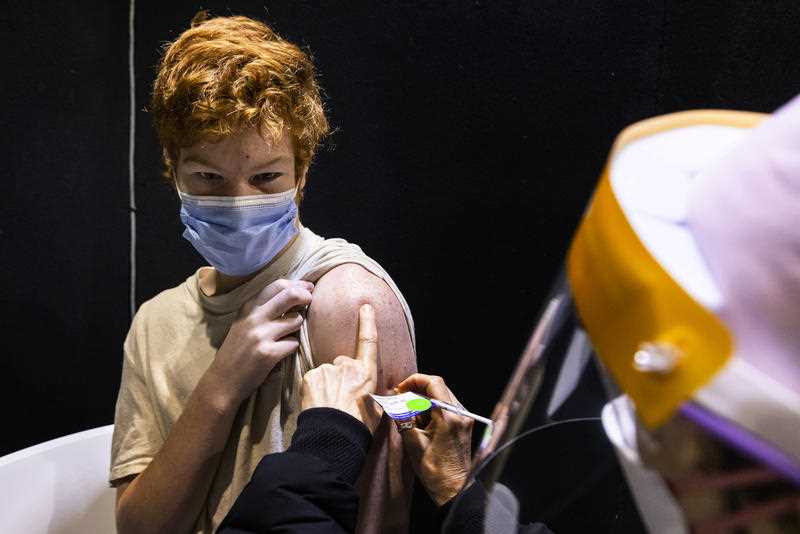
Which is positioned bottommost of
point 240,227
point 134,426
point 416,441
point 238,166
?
point 134,426

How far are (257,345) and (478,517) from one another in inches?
19.6

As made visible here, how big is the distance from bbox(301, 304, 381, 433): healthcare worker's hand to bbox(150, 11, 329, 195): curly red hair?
1.11 ft

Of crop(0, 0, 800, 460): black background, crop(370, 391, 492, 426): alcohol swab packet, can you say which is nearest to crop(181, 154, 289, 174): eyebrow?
crop(370, 391, 492, 426): alcohol swab packet

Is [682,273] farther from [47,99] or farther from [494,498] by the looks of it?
[47,99]

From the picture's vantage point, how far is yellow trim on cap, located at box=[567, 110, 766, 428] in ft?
1.85

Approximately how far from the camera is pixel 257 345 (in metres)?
1.25

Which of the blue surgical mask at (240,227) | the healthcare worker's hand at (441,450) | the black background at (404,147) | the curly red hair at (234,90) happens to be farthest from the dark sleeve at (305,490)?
the black background at (404,147)

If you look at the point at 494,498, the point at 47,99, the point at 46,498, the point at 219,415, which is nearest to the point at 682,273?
the point at 494,498

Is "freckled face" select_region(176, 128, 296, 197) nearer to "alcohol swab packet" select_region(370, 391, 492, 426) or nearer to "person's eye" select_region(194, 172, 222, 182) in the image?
"person's eye" select_region(194, 172, 222, 182)

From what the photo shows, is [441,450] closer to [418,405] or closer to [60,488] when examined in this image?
[418,405]

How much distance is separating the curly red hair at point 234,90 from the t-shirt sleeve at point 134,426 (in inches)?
15.4

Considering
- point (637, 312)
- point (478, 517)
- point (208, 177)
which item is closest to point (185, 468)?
point (208, 177)

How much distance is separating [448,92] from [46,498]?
1.28 m

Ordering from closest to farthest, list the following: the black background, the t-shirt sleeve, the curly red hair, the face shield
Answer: the face shield
the curly red hair
the t-shirt sleeve
the black background
